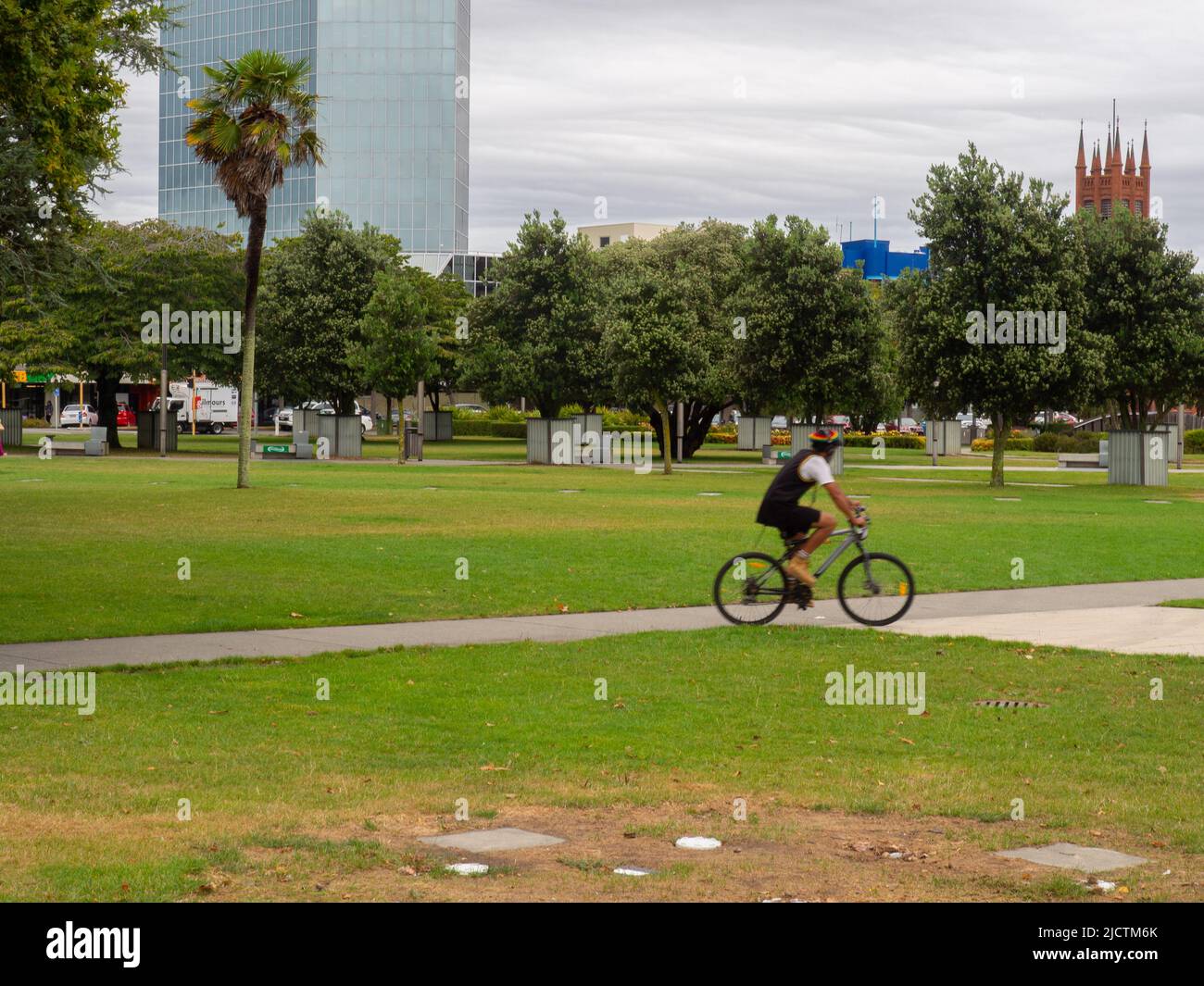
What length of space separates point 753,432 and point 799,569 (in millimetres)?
62114

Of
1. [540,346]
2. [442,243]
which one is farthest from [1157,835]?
[442,243]

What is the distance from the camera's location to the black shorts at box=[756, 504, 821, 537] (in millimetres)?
14438

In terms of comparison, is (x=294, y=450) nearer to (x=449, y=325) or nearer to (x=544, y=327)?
(x=544, y=327)

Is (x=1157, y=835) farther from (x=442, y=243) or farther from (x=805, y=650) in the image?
(x=442, y=243)

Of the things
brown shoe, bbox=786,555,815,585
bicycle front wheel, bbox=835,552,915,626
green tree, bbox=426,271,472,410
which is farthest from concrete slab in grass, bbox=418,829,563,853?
green tree, bbox=426,271,472,410

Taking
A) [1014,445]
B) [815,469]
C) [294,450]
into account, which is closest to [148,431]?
[294,450]

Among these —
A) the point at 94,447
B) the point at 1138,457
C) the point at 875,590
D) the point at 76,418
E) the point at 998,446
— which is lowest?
the point at 875,590

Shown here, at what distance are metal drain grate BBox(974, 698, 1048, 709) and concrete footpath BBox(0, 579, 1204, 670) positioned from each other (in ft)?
10.4

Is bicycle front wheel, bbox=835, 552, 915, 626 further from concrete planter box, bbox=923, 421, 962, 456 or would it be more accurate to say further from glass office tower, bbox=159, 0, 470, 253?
glass office tower, bbox=159, 0, 470, 253

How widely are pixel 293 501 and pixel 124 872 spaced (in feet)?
85.9

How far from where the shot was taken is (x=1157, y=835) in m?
7.39

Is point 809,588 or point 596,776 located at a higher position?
point 809,588

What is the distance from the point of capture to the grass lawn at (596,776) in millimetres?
6586

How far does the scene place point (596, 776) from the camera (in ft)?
28.6
